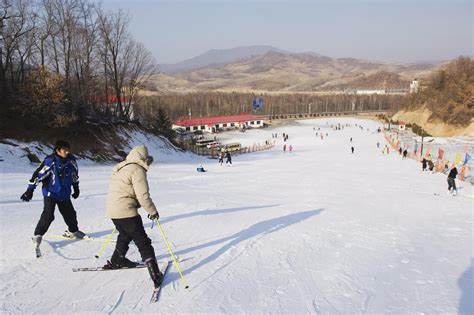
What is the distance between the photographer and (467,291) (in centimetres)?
545

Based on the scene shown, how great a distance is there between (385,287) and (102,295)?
159 inches

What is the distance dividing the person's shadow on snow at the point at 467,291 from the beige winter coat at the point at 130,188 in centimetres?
445

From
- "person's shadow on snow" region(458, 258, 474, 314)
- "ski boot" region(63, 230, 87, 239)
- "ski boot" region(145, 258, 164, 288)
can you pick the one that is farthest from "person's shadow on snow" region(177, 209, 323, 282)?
"person's shadow on snow" region(458, 258, 474, 314)

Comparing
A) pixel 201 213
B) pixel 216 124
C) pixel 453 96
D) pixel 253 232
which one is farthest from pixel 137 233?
pixel 216 124

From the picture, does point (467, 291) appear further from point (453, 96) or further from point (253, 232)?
point (453, 96)

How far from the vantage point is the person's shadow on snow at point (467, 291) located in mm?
4895

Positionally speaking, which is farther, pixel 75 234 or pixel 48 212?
pixel 75 234

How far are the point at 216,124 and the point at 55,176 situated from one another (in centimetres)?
8239

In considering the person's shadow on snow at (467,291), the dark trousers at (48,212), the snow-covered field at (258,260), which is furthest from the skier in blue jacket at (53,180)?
the person's shadow on snow at (467,291)

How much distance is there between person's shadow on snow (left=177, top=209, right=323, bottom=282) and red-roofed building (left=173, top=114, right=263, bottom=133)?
242 feet

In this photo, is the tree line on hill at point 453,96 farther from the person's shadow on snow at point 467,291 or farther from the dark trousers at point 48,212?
the dark trousers at point 48,212

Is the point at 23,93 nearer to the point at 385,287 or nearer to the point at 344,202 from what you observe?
the point at 344,202

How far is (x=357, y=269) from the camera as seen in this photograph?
5.93 meters

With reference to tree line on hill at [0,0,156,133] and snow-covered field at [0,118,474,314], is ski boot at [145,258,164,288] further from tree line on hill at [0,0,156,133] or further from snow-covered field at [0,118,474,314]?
tree line on hill at [0,0,156,133]
